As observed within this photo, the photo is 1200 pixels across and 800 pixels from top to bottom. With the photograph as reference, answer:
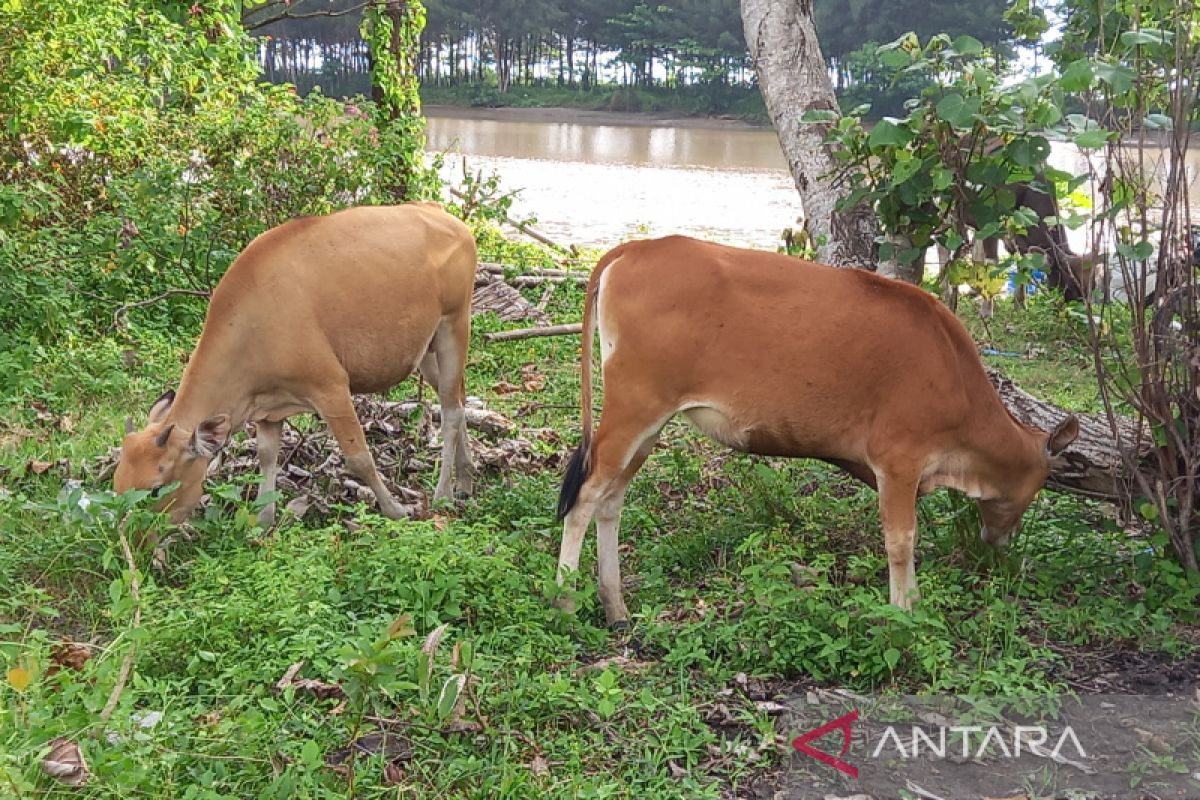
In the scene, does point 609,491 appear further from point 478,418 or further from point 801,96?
point 801,96

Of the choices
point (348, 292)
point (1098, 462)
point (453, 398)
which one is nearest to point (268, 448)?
point (348, 292)

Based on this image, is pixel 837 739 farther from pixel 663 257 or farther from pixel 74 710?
pixel 74 710

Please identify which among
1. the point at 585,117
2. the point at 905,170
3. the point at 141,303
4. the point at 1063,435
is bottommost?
the point at 585,117

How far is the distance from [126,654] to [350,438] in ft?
6.78

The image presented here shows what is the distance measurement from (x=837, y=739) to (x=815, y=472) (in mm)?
2636

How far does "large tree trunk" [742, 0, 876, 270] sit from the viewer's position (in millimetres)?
7105

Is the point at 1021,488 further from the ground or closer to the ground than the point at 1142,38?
closer to the ground

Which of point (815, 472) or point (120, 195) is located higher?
point (120, 195)

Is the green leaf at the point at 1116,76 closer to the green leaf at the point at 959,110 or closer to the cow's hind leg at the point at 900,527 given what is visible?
the green leaf at the point at 959,110

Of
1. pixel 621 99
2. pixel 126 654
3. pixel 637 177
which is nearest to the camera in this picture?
pixel 126 654

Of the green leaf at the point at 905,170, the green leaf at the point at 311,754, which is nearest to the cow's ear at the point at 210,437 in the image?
the green leaf at the point at 311,754

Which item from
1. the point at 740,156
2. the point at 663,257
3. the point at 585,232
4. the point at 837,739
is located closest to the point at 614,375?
the point at 663,257

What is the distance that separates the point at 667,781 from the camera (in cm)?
374

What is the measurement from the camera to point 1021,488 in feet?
16.7
